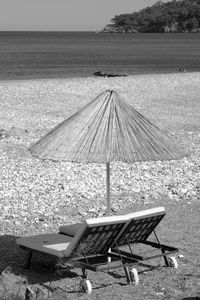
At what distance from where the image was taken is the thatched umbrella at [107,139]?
6.86m

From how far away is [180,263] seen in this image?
7.40m

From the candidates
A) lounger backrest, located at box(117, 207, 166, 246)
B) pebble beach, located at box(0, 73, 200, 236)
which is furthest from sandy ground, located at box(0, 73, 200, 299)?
lounger backrest, located at box(117, 207, 166, 246)

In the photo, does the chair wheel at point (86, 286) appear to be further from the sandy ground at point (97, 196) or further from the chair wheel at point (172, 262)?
the chair wheel at point (172, 262)

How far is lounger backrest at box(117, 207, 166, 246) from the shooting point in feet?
22.0

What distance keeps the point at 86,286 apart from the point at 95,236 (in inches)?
17.1

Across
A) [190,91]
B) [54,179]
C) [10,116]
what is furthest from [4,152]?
[190,91]

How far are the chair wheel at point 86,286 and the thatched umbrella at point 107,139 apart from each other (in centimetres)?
106

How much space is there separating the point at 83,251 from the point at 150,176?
4740mm

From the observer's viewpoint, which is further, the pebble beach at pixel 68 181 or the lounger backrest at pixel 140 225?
the pebble beach at pixel 68 181

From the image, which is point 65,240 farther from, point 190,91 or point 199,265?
point 190,91

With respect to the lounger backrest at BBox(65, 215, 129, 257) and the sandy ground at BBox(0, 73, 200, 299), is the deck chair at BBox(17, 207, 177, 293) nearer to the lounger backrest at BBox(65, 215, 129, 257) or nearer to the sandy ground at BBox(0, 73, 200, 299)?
the lounger backrest at BBox(65, 215, 129, 257)

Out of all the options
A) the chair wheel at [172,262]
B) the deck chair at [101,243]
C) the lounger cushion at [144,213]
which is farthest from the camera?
the chair wheel at [172,262]

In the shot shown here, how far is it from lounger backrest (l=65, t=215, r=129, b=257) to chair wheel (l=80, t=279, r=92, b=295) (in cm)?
24

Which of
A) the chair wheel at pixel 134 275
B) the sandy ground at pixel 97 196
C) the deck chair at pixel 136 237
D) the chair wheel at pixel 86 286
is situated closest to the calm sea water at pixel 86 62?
the sandy ground at pixel 97 196
